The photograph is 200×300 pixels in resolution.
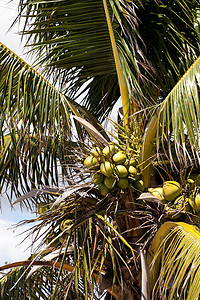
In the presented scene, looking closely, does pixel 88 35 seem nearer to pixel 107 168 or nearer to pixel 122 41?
pixel 122 41

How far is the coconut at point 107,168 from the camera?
243 cm

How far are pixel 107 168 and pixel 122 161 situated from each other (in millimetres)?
125

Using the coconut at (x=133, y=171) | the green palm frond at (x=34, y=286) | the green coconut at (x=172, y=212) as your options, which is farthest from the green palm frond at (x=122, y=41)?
the green palm frond at (x=34, y=286)

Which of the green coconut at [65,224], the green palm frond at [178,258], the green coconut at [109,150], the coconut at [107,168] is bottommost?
the green palm frond at [178,258]

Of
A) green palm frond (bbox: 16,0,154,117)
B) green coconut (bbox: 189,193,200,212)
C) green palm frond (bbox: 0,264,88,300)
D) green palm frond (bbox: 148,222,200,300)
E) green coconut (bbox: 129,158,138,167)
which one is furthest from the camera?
green palm frond (bbox: 0,264,88,300)

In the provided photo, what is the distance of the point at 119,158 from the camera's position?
2482 mm

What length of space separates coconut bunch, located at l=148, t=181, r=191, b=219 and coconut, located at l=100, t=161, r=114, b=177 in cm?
34

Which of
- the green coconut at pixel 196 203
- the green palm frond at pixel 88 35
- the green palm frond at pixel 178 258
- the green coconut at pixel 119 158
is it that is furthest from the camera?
the green palm frond at pixel 88 35

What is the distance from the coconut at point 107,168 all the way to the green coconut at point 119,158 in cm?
5

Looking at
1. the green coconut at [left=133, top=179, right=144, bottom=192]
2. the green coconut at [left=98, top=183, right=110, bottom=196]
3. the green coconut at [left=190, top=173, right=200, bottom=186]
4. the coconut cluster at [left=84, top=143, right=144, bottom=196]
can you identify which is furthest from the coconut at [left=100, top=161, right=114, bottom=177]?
the green coconut at [left=190, top=173, right=200, bottom=186]

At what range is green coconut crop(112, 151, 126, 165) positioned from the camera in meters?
2.48

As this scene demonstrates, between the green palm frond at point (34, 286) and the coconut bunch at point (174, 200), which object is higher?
the coconut bunch at point (174, 200)

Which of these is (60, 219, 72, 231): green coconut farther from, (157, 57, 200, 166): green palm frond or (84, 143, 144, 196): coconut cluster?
(157, 57, 200, 166): green palm frond

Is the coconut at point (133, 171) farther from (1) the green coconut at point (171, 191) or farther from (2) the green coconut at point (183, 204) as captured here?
(2) the green coconut at point (183, 204)
